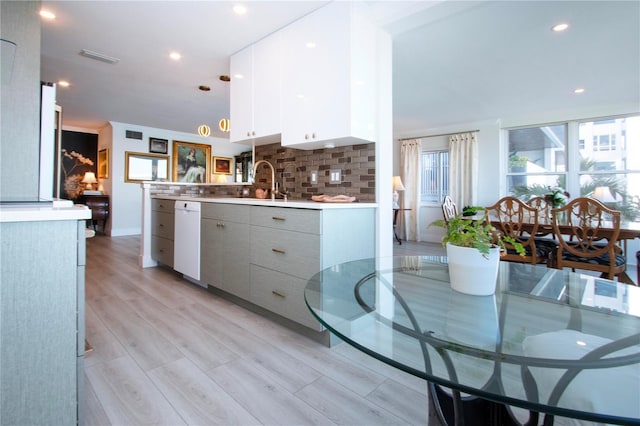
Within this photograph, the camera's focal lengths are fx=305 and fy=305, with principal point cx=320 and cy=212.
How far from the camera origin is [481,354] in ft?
2.00

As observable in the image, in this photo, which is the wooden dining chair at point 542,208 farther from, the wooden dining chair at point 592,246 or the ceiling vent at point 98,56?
the ceiling vent at point 98,56

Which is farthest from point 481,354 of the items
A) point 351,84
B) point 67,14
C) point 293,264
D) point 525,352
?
point 67,14

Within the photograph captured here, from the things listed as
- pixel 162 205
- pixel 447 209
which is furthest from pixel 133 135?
pixel 447 209

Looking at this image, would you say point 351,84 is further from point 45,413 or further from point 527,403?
point 45,413

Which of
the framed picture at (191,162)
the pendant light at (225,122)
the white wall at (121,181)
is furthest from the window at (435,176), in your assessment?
the white wall at (121,181)

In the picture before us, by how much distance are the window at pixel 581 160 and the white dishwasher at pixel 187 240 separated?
5.64 m

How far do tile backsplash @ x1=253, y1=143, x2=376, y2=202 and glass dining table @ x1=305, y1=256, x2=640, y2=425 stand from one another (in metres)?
1.31

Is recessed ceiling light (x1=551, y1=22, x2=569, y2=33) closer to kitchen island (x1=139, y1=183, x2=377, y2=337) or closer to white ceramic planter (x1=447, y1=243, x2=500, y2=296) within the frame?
kitchen island (x1=139, y1=183, x2=377, y2=337)

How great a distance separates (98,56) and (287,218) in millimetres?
3067

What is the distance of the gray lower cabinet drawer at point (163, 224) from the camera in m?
3.49

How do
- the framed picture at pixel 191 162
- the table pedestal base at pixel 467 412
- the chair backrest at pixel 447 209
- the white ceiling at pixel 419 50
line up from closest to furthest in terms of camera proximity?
the table pedestal base at pixel 467 412 → the white ceiling at pixel 419 50 → the chair backrest at pixel 447 209 → the framed picture at pixel 191 162

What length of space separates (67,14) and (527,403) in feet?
12.3

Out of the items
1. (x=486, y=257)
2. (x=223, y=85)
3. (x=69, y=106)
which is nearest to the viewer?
(x=486, y=257)

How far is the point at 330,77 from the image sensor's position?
226cm
